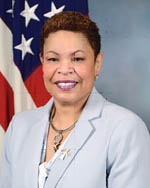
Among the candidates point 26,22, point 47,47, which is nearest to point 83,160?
point 47,47

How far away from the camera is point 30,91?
1.78 metres

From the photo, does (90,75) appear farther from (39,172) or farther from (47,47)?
(39,172)

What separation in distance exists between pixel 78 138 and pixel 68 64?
210 mm

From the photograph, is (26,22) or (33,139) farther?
(26,22)

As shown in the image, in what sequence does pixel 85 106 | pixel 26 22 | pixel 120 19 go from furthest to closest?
pixel 26 22, pixel 120 19, pixel 85 106

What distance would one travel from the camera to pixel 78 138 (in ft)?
3.26

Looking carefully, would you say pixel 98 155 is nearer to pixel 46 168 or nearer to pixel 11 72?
pixel 46 168

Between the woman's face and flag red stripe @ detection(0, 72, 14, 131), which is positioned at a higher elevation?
the woman's face

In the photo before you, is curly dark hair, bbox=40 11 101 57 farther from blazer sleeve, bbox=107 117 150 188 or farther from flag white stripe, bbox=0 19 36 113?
flag white stripe, bbox=0 19 36 113

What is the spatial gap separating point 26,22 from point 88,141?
94 cm

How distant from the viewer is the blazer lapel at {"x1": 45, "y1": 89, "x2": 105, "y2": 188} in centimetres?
96

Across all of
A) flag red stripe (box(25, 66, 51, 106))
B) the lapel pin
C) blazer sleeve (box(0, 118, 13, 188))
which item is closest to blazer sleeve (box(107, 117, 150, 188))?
the lapel pin

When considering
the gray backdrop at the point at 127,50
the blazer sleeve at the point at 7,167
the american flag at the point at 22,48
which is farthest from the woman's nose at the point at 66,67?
the american flag at the point at 22,48

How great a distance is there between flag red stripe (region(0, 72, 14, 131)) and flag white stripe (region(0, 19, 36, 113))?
2cm
